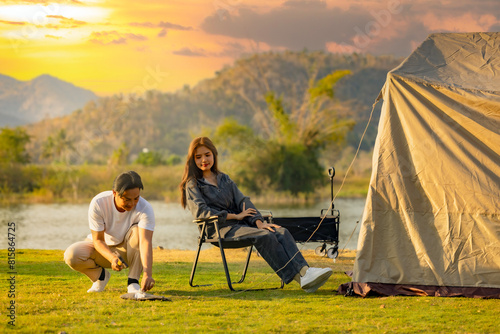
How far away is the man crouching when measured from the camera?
3.93 m

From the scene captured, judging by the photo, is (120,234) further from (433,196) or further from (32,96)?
(32,96)

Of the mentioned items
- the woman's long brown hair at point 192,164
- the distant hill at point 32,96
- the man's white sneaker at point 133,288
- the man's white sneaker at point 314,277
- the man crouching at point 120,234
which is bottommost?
the man's white sneaker at point 133,288

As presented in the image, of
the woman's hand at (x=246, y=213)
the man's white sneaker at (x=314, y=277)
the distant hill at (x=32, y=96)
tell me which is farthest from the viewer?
the distant hill at (x=32, y=96)

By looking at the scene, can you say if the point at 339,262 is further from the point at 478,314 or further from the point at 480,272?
the point at 478,314

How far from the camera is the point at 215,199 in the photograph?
4.59m

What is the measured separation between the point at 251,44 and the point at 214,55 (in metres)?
4.08

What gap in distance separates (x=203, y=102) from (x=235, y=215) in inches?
1805

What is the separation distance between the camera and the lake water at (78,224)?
45.6 ft

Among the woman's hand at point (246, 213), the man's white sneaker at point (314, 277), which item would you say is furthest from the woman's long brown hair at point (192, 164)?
the man's white sneaker at point (314, 277)

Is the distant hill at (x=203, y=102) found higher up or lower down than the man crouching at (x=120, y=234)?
higher up

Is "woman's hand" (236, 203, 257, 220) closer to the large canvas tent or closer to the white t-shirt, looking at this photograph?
the white t-shirt

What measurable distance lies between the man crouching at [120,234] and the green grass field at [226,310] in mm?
210

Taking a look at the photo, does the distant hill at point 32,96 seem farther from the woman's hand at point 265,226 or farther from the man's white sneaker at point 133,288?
the man's white sneaker at point 133,288

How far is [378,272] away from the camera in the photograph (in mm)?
4281
